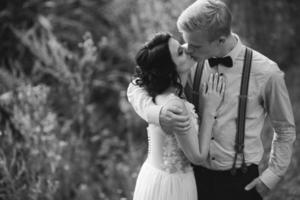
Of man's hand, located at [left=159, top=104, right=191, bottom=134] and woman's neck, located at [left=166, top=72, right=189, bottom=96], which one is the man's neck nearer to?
woman's neck, located at [left=166, top=72, right=189, bottom=96]

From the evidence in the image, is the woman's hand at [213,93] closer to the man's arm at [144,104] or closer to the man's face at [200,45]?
the man's face at [200,45]

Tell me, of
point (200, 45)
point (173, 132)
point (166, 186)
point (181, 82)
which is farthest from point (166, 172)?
point (200, 45)

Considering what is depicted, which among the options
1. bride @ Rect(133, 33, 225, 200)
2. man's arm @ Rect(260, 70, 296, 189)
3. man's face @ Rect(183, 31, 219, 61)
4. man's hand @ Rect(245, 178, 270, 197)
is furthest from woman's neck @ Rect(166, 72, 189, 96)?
man's hand @ Rect(245, 178, 270, 197)

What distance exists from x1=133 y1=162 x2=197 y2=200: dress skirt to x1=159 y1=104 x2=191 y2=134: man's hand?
13.9 inches

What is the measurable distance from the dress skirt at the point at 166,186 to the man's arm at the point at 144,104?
0.33 metres

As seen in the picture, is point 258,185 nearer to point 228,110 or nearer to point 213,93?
point 228,110

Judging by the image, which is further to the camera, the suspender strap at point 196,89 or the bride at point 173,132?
the suspender strap at point 196,89

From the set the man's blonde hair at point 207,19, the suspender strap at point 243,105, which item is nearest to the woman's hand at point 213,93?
the suspender strap at point 243,105

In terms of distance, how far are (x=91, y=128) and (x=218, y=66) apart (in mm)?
2173

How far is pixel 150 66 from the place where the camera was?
231 cm

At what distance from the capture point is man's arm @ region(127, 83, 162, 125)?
2.32 meters

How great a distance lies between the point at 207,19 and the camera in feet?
7.60

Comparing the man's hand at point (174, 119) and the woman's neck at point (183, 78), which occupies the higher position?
the woman's neck at point (183, 78)

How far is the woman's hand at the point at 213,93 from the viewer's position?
2.38 meters
